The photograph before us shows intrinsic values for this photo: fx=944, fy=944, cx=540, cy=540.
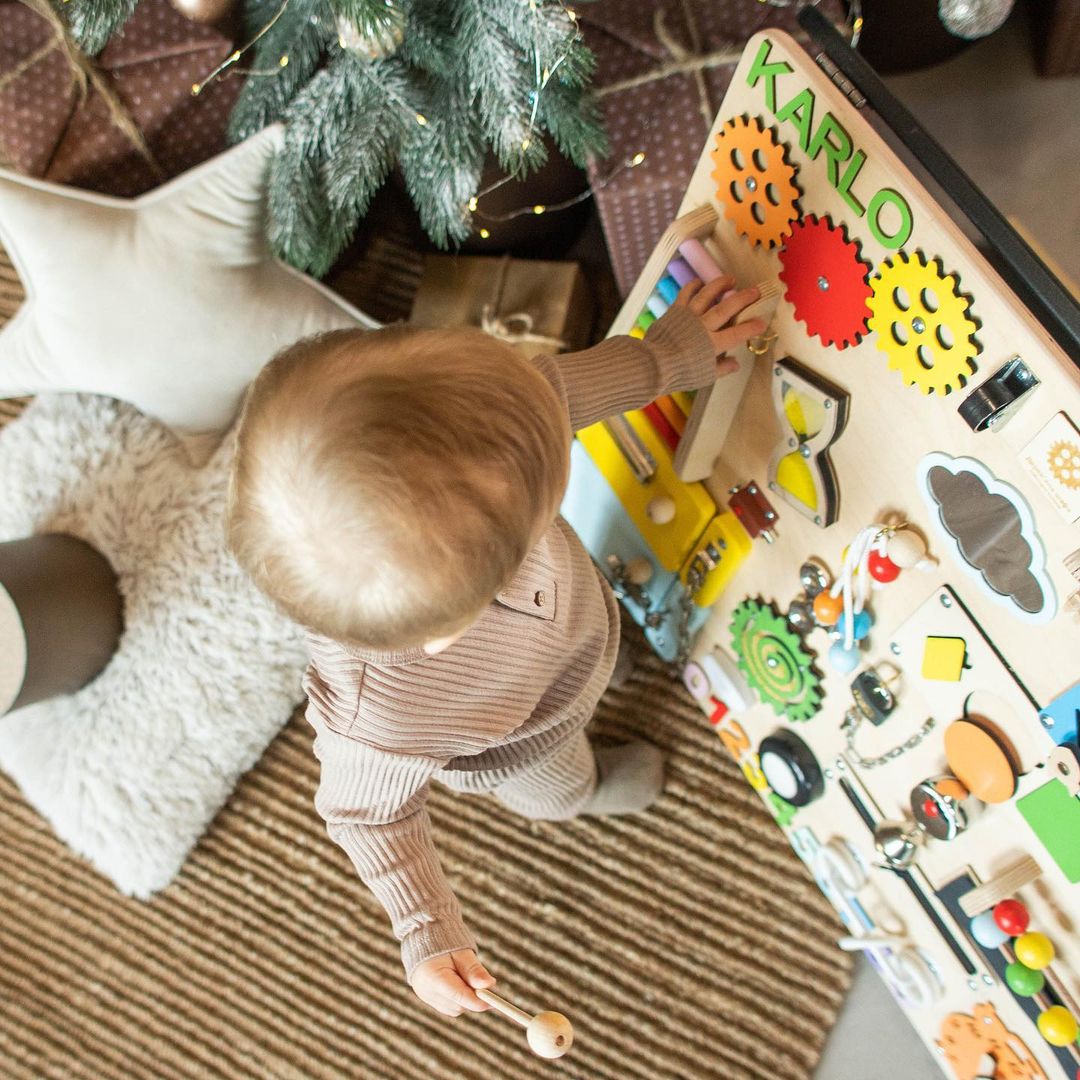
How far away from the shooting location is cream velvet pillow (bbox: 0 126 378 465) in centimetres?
87

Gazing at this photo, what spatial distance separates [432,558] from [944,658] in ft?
1.17

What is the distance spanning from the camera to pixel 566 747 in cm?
77

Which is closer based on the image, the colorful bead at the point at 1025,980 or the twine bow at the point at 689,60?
the colorful bead at the point at 1025,980

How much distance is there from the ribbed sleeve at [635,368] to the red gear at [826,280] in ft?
0.21

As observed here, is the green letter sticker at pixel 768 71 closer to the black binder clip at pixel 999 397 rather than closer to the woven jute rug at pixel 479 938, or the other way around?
the black binder clip at pixel 999 397

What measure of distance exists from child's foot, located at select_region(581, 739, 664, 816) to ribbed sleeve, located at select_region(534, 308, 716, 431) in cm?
42

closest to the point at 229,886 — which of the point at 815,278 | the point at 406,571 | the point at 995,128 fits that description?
the point at 406,571

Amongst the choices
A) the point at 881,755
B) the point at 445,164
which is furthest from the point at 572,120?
the point at 881,755

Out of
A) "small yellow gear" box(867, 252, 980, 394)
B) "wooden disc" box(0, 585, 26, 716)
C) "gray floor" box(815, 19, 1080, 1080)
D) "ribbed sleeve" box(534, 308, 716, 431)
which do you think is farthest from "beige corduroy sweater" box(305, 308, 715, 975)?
"gray floor" box(815, 19, 1080, 1080)

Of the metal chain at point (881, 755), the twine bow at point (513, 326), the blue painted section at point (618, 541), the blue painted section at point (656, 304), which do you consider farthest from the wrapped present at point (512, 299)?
the metal chain at point (881, 755)

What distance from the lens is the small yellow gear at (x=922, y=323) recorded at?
0.48 m

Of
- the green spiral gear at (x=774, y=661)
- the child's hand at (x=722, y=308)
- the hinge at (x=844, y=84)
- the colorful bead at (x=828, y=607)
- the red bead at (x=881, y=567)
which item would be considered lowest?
the green spiral gear at (x=774, y=661)

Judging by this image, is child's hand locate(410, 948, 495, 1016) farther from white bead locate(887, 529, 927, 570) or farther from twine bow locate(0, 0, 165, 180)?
twine bow locate(0, 0, 165, 180)

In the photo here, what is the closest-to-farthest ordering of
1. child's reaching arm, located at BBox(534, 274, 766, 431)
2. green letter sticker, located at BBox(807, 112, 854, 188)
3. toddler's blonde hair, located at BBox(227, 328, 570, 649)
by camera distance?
toddler's blonde hair, located at BBox(227, 328, 570, 649)
green letter sticker, located at BBox(807, 112, 854, 188)
child's reaching arm, located at BBox(534, 274, 766, 431)
